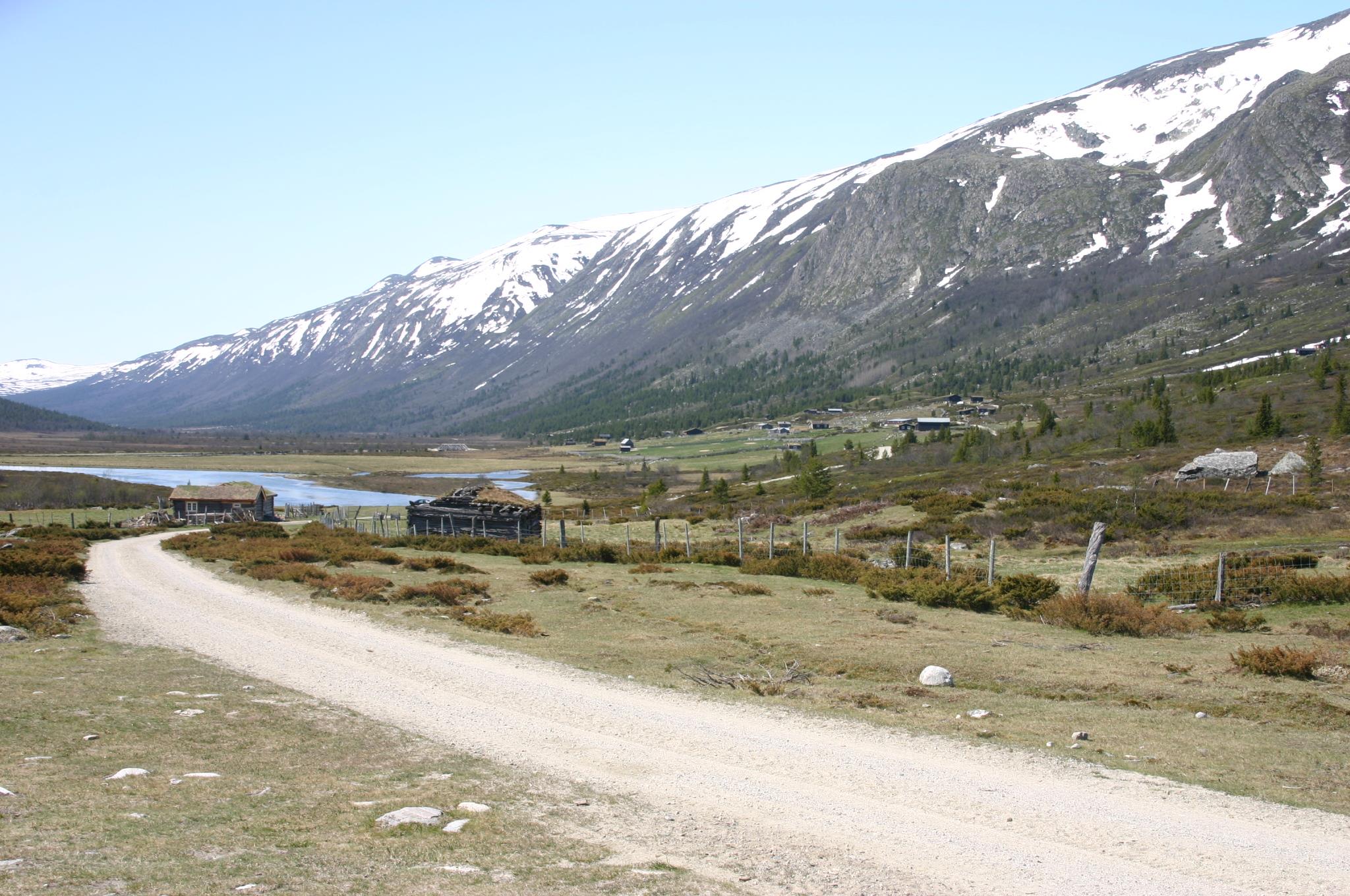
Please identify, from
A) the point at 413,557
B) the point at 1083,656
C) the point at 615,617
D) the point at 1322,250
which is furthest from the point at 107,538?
the point at 1322,250

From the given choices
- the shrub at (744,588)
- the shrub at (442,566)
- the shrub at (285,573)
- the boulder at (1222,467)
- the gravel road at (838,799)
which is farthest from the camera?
the boulder at (1222,467)

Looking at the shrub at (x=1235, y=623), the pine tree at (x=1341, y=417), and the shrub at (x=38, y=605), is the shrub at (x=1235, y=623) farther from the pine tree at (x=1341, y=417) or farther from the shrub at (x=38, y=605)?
the pine tree at (x=1341, y=417)

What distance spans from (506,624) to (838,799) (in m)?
12.0

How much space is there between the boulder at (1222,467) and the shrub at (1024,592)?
32.8m

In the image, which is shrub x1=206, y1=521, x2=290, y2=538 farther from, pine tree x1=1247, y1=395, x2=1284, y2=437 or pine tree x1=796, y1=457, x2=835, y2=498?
pine tree x1=1247, y1=395, x2=1284, y2=437

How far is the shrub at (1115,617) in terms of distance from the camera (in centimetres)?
1923

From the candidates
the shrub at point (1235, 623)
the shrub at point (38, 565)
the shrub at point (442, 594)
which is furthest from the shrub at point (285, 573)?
→ the shrub at point (1235, 623)

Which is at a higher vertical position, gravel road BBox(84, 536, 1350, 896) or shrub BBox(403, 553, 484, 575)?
gravel road BBox(84, 536, 1350, 896)

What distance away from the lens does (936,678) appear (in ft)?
48.8

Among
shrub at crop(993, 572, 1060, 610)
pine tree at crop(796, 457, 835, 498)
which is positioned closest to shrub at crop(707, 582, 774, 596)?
shrub at crop(993, 572, 1060, 610)

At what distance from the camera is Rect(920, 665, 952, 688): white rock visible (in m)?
14.8

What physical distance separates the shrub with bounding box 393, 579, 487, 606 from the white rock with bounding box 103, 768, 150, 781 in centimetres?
1413

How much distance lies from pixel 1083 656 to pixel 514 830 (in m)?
12.0

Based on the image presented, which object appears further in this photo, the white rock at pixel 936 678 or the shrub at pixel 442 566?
the shrub at pixel 442 566
